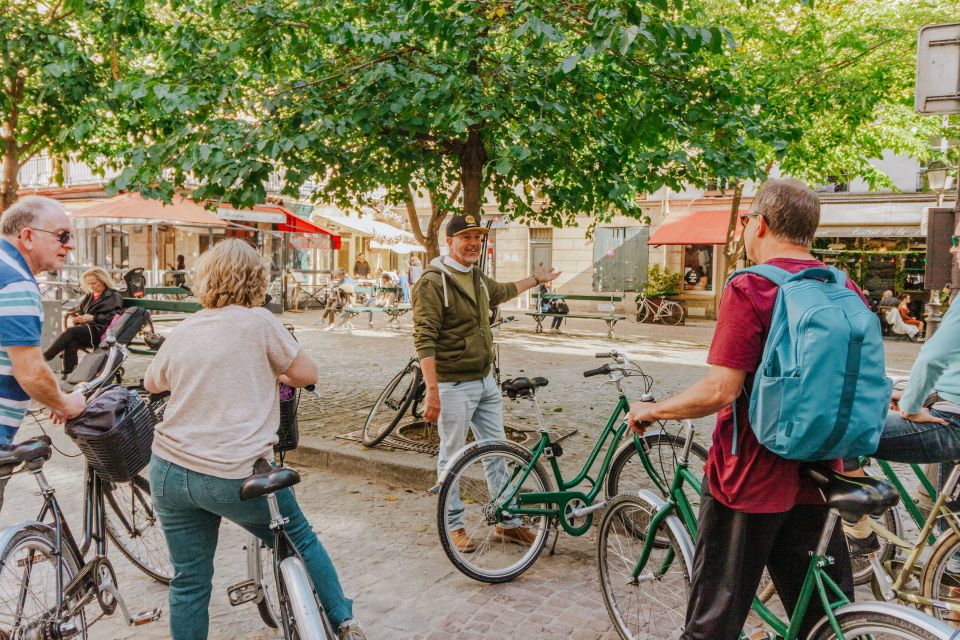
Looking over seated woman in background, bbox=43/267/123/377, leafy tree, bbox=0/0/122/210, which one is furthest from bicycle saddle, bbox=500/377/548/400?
seated woman in background, bbox=43/267/123/377

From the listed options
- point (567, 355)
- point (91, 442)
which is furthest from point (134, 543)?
point (567, 355)

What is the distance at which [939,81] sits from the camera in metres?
4.27

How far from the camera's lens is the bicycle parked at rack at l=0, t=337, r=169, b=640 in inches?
111

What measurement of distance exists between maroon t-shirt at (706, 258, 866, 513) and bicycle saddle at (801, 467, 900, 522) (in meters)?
0.07

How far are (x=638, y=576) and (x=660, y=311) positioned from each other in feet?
65.5

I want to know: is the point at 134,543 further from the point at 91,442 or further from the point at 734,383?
the point at 734,383

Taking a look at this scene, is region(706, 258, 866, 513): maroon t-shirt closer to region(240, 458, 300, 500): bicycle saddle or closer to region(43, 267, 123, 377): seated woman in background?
region(240, 458, 300, 500): bicycle saddle

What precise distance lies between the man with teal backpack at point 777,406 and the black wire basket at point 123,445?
87.6 inches

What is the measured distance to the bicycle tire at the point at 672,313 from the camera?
2242 cm

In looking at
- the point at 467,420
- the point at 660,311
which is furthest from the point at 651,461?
the point at 660,311

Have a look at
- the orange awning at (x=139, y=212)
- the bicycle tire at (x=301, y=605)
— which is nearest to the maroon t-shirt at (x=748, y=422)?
the bicycle tire at (x=301, y=605)

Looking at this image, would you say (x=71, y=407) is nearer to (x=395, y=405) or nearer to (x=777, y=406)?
(x=777, y=406)

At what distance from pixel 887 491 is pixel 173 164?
5656 mm

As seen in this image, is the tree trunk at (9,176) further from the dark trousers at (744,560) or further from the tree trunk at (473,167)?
the dark trousers at (744,560)
